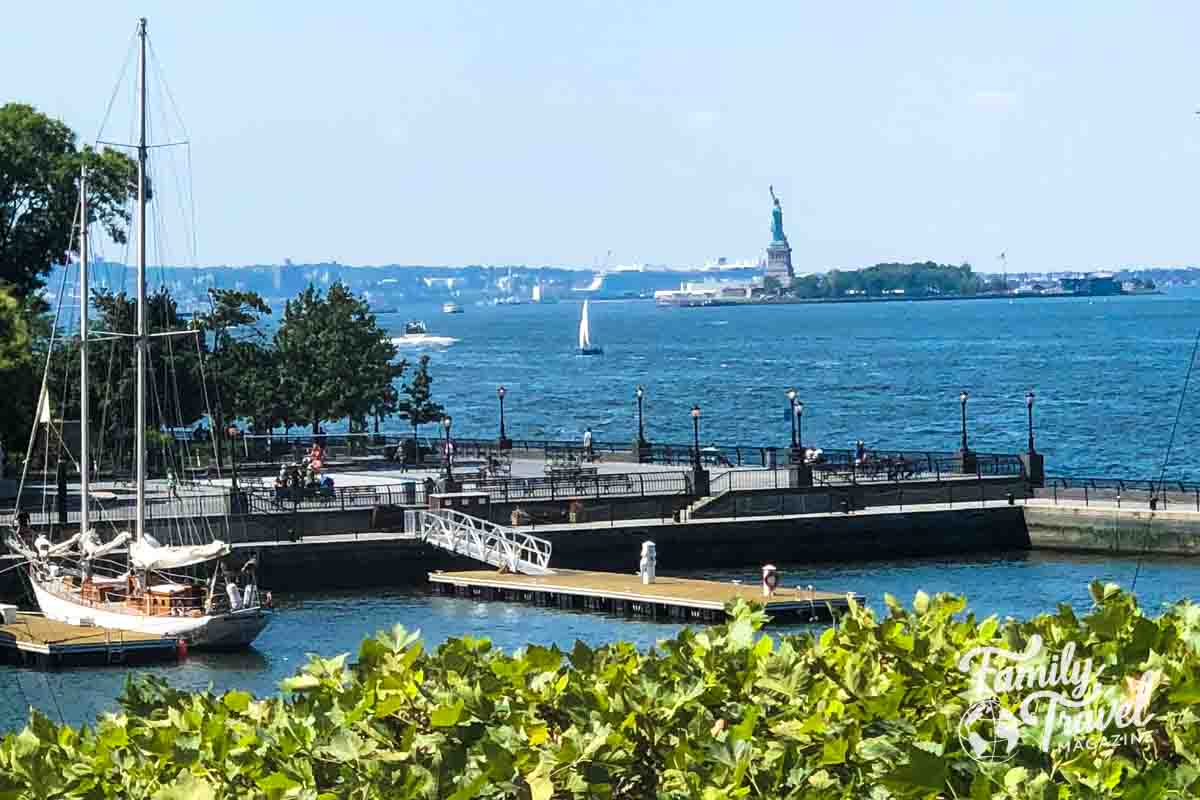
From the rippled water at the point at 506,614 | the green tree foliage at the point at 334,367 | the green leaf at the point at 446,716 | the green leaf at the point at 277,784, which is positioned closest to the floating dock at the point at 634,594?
the rippled water at the point at 506,614

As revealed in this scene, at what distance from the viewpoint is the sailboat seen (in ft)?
148

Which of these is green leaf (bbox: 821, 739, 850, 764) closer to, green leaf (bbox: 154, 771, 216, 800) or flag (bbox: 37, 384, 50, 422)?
green leaf (bbox: 154, 771, 216, 800)

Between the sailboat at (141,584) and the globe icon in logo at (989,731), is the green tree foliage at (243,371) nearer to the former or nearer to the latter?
the sailboat at (141,584)

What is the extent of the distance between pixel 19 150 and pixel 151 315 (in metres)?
9.36

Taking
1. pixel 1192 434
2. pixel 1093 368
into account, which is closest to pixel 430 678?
pixel 1192 434

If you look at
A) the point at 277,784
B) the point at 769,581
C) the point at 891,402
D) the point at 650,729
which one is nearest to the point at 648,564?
the point at 769,581

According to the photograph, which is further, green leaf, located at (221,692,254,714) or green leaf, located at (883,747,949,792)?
green leaf, located at (221,692,254,714)

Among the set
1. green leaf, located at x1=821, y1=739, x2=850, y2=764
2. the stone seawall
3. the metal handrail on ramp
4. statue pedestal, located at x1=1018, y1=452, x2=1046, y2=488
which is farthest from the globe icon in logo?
statue pedestal, located at x1=1018, y1=452, x2=1046, y2=488

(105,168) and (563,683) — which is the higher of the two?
(105,168)

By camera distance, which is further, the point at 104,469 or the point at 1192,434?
the point at 1192,434

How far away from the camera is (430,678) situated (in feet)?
49.2

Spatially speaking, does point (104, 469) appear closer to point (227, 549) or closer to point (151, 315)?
point (151, 315)

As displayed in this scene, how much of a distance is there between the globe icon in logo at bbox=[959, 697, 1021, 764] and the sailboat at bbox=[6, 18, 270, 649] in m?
33.3

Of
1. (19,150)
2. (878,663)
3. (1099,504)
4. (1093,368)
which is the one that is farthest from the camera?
(1093,368)
